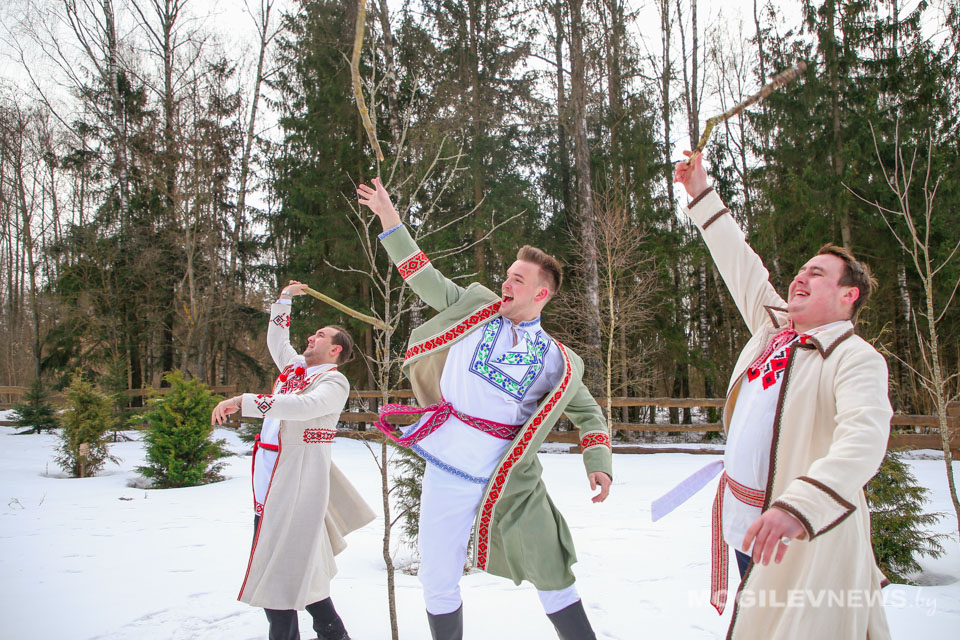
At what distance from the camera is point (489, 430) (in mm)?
2430

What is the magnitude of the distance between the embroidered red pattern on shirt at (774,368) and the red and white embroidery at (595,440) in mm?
775

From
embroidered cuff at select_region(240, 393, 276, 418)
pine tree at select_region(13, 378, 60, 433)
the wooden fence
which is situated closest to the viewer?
embroidered cuff at select_region(240, 393, 276, 418)

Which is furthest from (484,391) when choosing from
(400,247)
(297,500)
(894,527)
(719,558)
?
(894,527)

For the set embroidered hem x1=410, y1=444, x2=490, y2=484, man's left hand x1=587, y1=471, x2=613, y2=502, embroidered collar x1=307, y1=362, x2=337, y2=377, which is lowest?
man's left hand x1=587, y1=471, x2=613, y2=502

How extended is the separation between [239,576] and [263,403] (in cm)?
248

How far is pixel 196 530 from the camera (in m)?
5.56

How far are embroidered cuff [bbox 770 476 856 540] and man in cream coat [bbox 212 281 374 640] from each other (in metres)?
1.87

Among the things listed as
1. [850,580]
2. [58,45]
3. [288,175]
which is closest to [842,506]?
[850,580]

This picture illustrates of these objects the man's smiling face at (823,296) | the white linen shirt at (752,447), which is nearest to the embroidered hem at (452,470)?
the white linen shirt at (752,447)

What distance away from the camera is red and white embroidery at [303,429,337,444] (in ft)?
9.75

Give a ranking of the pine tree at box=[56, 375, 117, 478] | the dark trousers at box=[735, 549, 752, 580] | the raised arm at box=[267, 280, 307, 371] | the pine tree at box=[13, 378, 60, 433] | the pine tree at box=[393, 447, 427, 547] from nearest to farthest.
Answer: the dark trousers at box=[735, 549, 752, 580]
the raised arm at box=[267, 280, 307, 371]
the pine tree at box=[393, 447, 427, 547]
the pine tree at box=[56, 375, 117, 478]
the pine tree at box=[13, 378, 60, 433]

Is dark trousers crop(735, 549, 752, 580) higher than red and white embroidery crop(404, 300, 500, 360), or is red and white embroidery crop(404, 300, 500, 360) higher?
red and white embroidery crop(404, 300, 500, 360)

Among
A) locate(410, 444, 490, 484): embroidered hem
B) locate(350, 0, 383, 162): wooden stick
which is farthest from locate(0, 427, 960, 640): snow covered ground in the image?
locate(350, 0, 383, 162): wooden stick

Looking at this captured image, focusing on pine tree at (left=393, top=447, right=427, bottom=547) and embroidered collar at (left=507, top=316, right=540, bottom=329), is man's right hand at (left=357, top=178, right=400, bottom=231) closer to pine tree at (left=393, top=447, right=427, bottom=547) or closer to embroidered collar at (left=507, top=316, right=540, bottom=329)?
embroidered collar at (left=507, top=316, right=540, bottom=329)
